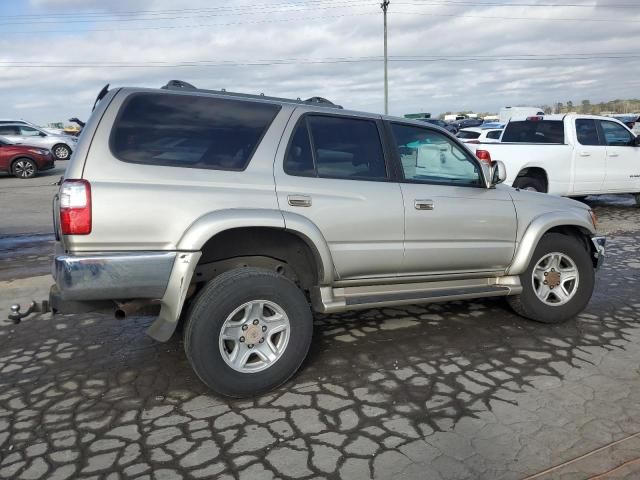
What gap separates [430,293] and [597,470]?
5.78ft

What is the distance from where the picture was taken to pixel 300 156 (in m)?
3.73

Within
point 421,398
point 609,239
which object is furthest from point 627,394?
point 609,239

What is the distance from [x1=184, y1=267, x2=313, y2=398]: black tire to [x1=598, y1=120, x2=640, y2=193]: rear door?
31.3ft

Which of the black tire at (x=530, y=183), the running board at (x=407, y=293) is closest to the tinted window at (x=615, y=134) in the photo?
the black tire at (x=530, y=183)

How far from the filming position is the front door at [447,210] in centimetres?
409

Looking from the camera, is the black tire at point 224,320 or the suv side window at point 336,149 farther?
the suv side window at point 336,149

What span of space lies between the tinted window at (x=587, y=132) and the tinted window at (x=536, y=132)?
0.37 metres

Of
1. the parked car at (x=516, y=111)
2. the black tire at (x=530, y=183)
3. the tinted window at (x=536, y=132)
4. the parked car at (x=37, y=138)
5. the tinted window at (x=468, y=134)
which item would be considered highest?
the parked car at (x=516, y=111)

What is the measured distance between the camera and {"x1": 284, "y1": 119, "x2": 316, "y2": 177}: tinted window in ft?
12.0

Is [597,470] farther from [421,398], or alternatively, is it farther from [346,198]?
[346,198]

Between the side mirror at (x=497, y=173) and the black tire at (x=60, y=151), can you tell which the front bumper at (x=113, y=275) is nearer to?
the side mirror at (x=497, y=173)

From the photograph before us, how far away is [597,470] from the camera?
2730 millimetres

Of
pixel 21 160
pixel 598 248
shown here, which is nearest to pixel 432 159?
pixel 598 248

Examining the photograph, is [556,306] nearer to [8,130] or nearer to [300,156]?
[300,156]
